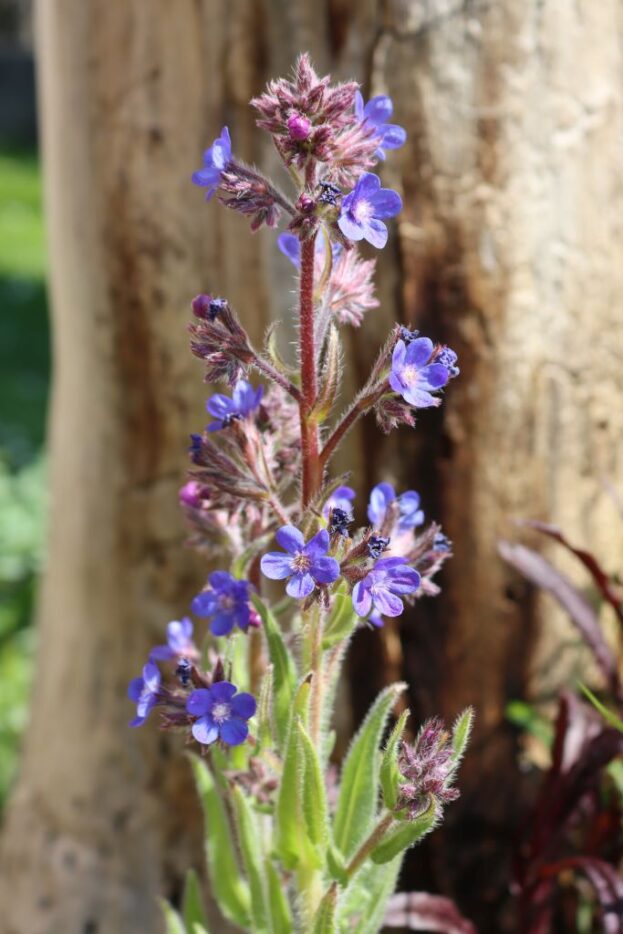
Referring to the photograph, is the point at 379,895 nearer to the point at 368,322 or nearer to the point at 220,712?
the point at 220,712

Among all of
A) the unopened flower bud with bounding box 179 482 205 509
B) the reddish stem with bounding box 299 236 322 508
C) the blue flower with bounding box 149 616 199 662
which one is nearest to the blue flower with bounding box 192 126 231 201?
the reddish stem with bounding box 299 236 322 508

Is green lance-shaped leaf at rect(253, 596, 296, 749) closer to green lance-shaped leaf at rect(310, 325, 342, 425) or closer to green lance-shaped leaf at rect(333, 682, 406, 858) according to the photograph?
green lance-shaped leaf at rect(333, 682, 406, 858)

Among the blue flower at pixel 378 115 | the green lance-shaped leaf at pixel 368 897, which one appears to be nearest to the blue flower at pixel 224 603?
the green lance-shaped leaf at pixel 368 897

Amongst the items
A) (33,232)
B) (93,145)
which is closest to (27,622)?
(93,145)

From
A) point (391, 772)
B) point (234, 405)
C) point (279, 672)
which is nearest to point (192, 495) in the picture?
point (234, 405)

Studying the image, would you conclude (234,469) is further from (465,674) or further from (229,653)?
(465,674)

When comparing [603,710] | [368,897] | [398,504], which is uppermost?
[398,504]
